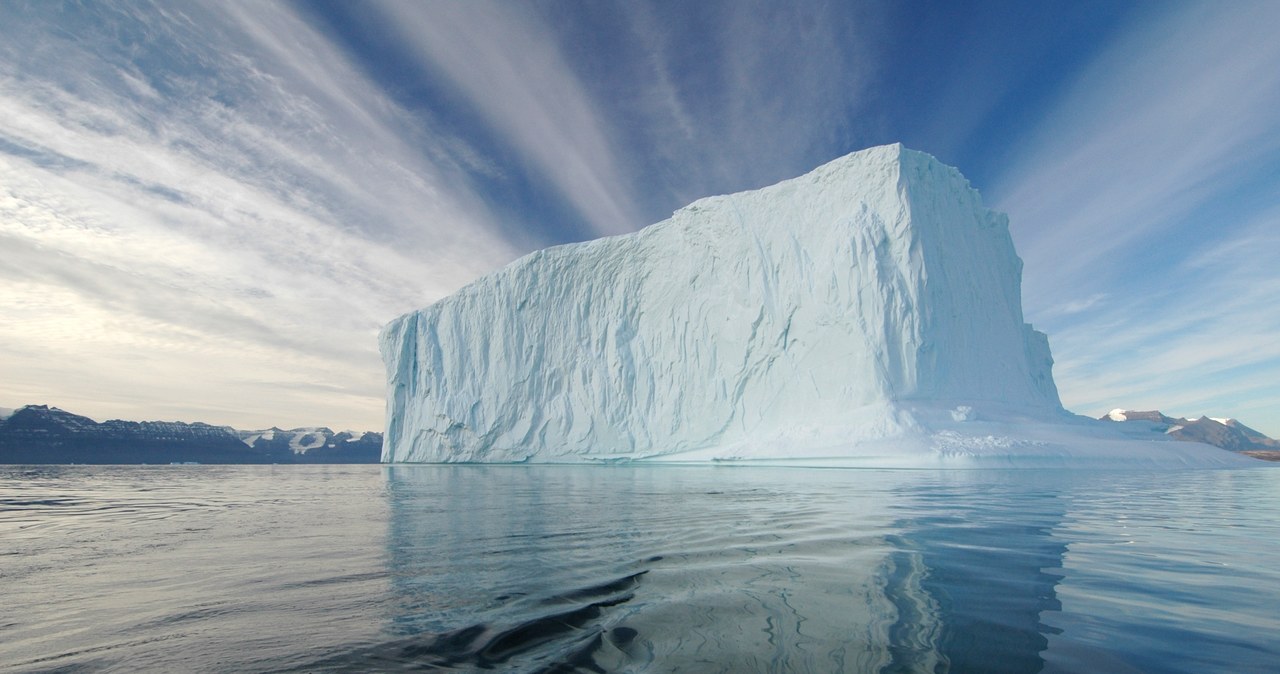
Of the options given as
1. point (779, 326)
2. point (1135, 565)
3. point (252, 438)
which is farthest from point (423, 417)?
point (252, 438)

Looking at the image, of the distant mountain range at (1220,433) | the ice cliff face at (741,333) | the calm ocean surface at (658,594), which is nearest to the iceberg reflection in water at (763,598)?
the calm ocean surface at (658,594)

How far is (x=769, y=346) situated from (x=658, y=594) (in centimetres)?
2252

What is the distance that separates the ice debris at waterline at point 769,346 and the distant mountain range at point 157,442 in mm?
46227

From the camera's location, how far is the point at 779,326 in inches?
953

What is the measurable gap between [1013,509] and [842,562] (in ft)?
14.4

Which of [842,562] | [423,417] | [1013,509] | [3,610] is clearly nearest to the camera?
[3,610]

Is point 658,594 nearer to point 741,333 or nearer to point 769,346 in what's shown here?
point 769,346

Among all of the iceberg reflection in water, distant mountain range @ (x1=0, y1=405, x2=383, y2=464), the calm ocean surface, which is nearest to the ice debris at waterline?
the calm ocean surface

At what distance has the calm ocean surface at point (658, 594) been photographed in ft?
6.30

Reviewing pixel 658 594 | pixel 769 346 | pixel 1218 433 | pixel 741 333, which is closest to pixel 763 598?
pixel 658 594

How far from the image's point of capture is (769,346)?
24.5 meters

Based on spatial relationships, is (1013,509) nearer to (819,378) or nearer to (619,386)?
(819,378)

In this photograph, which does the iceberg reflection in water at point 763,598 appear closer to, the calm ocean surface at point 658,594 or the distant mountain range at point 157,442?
the calm ocean surface at point 658,594

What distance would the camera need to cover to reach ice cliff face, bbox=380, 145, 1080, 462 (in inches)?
827
